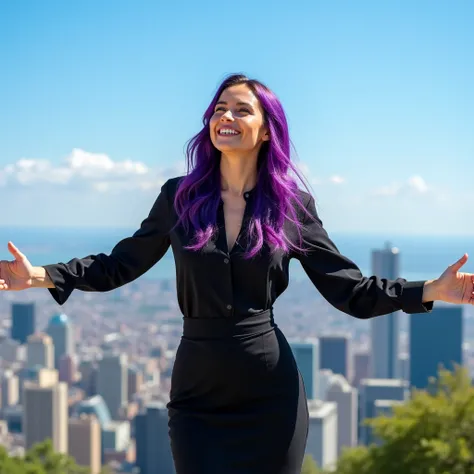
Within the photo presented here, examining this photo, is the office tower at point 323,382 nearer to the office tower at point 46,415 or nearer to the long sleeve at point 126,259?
the office tower at point 46,415

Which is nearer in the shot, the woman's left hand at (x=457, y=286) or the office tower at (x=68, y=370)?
the woman's left hand at (x=457, y=286)

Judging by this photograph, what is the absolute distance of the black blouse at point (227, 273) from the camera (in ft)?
7.15

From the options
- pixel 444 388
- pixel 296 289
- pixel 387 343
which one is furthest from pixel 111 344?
pixel 444 388

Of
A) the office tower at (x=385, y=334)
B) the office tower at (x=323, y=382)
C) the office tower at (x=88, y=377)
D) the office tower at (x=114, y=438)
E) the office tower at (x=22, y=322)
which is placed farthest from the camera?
the office tower at (x=22, y=322)

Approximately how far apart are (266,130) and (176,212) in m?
0.31

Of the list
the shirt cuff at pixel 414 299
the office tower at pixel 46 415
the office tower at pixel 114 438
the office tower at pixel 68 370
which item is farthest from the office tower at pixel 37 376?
the shirt cuff at pixel 414 299

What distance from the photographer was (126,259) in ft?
7.59

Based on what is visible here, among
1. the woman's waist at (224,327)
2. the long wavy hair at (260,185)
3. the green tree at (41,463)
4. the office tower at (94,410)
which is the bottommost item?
the office tower at (94,410)

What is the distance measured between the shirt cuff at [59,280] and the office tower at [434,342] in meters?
53.2

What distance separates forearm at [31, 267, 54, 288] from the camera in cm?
221

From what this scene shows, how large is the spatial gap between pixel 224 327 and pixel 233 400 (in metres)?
0.18

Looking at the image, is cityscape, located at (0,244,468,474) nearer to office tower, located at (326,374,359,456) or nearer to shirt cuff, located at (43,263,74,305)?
office tower, located at (326,374,359,456)

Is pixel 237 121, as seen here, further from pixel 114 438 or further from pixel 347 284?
pixel 114 438

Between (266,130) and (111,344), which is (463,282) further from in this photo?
(111,344)
